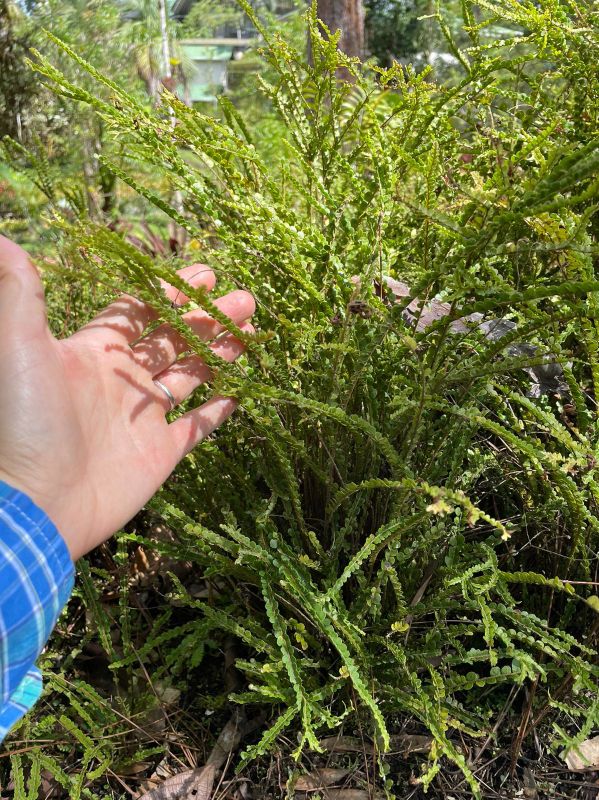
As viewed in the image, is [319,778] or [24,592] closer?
[24,592]

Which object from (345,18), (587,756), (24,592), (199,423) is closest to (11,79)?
(345,18)

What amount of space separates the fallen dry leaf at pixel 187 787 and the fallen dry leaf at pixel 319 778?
0.15m

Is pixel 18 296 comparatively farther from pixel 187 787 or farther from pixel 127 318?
pixel 187 787

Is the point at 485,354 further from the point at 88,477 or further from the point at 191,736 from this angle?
the point at 191,736

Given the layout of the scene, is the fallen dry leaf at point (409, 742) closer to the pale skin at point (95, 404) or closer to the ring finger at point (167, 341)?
the pale skin at point (95, 404)

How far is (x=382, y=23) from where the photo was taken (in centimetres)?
1566

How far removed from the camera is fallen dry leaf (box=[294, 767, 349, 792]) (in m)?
0.99

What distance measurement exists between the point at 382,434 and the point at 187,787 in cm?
66

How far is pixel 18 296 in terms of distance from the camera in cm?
89

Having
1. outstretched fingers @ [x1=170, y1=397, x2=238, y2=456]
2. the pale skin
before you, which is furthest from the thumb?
outstretched fingers @ [x1=170, y1=397, x2=238, y2=456]

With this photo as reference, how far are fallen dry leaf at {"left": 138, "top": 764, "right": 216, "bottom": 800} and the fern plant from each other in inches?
5.8

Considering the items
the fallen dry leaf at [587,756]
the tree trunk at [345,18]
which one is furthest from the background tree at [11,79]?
the fallen dry leaf at [587,756]

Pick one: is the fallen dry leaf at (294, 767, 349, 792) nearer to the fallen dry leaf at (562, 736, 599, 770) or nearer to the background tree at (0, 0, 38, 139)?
the fallen dry leaf at (562, 736, 599, 770)

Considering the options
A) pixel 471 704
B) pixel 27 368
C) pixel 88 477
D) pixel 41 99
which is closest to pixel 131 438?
pixel 88 477
